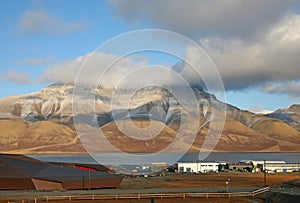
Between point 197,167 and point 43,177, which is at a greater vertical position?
point 197,167

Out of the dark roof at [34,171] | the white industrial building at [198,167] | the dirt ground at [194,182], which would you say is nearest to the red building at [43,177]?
the dark roof at [34,171]

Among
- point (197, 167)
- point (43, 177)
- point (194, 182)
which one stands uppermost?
point (197, 167)

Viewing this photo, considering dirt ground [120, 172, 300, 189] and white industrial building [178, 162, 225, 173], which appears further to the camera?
white industrial building [178, 162, 225, 173]

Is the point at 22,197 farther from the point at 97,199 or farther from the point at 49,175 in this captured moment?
the point at 49,175

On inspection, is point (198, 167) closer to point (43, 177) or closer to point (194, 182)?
point (194, 182)

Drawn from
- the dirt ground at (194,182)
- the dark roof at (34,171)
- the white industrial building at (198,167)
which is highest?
the white industrial building at (198,167)

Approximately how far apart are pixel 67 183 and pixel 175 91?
1247 inches

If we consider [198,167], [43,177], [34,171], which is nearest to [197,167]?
[198,167]

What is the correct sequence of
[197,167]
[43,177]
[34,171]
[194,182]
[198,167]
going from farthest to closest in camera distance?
[198,167], [197,167], [194,182], [34,171], [43,177]

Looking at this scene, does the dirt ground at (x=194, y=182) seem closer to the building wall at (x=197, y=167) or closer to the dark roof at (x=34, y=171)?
the dark roof at (x=34, y=171)

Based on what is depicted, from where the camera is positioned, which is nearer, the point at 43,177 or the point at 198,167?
the point at 43,177

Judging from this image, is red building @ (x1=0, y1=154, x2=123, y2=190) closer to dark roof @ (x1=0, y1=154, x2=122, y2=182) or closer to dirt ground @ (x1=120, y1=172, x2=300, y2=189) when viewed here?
dark roof @ (x1=0, y1=154, x2=122, y2=182)

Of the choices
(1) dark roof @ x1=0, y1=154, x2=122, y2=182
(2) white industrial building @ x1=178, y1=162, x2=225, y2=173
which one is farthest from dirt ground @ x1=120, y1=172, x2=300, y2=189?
(2) white industrial building @ x1=178, y1=162, x2=225, y2=173

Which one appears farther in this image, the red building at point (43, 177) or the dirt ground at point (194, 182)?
the dirt ground at point (194, 182)
